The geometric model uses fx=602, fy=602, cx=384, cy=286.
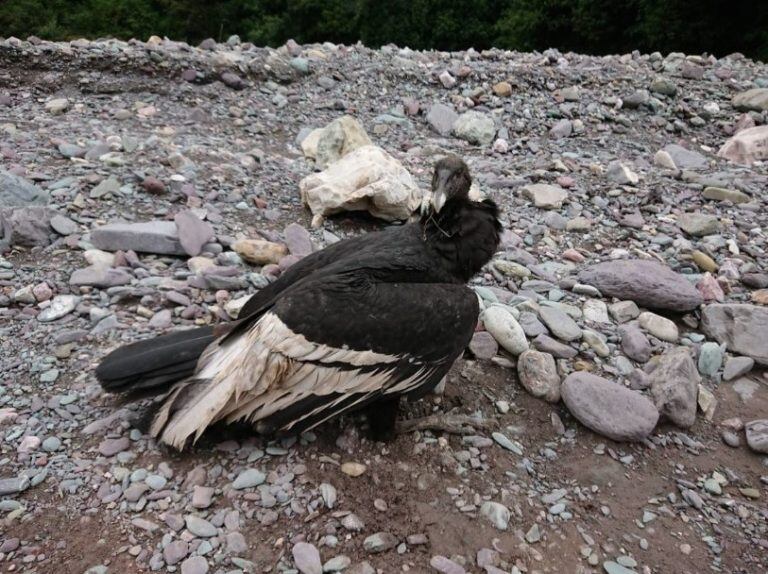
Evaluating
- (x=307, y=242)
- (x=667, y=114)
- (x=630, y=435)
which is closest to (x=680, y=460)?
(x=630, y=435)

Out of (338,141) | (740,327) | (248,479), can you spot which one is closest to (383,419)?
(248,479)

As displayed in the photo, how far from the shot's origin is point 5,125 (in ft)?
20.6

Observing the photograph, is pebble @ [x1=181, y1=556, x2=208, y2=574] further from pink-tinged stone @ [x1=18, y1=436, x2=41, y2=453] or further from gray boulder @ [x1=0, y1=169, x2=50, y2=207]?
gray boulder @ [x1=0, y1=169, x2=50, y2=207]

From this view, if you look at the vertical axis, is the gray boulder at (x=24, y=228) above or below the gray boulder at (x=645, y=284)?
below

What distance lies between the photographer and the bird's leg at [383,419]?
3217 millimetres

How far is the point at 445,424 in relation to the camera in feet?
11.2

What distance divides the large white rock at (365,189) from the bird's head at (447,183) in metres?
1.62

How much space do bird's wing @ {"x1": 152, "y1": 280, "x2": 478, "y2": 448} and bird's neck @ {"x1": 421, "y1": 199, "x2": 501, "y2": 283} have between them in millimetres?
430

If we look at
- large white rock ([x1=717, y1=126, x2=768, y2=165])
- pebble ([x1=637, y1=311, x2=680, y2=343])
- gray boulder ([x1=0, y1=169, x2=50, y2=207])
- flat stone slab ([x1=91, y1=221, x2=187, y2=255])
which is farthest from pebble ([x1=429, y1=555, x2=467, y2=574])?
large white rock ([x1=717, y1=126, x2=768, y2=165])

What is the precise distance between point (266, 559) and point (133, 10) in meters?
26.2

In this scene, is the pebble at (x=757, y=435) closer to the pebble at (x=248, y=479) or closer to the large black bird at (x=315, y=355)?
the large black bird at (x=315, y=355)

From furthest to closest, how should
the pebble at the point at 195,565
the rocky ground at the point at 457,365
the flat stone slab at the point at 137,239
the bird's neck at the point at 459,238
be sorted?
the flat stone slab at the point at 137,239 → the bird's neck at the point at 459,238 → the rocky ground at the point at 457,365 → the pebble at the point at 195,565

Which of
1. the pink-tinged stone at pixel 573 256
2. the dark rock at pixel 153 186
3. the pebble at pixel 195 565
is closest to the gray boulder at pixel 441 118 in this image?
the pink-tinged stone at pixel 573 256

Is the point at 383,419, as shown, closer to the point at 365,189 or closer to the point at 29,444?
the point at 29,444
